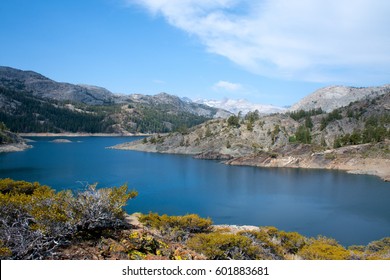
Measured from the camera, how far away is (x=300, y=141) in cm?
11456

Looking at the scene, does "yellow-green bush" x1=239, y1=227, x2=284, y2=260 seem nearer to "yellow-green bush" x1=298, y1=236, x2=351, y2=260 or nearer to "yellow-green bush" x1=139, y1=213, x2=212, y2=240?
"yellow-green bush" x1=298, y1=236, x2=351, y2=260

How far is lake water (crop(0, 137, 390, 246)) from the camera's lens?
44938 mm

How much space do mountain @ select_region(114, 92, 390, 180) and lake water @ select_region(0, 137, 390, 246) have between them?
7.52 metres

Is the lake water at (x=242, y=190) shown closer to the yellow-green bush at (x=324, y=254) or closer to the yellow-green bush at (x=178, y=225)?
the yellow-green bush at (x=178, y=225)

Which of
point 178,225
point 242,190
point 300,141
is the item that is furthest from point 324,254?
point 300,141

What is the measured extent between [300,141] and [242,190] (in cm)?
5521

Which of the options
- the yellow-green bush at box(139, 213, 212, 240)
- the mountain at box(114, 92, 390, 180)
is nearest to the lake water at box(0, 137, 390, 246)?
the mountain at box(114, 92, 390, 180)

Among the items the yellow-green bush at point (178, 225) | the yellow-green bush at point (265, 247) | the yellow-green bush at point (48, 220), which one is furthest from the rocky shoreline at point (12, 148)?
the yellow-green bush at point (265, 247)

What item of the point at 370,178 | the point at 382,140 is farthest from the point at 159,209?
the point at 382,140

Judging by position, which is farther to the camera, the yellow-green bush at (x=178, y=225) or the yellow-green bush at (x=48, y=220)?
the yellow-green bush at (x=178, y=225)

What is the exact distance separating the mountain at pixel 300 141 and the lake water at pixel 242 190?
24.7 ft

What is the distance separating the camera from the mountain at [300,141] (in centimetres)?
9496

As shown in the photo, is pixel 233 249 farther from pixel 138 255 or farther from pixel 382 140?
pixel 382 140

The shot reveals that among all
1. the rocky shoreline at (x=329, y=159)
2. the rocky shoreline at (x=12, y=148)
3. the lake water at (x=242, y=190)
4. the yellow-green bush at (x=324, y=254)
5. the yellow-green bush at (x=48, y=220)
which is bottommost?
the lake water at (x=242, y=190)
